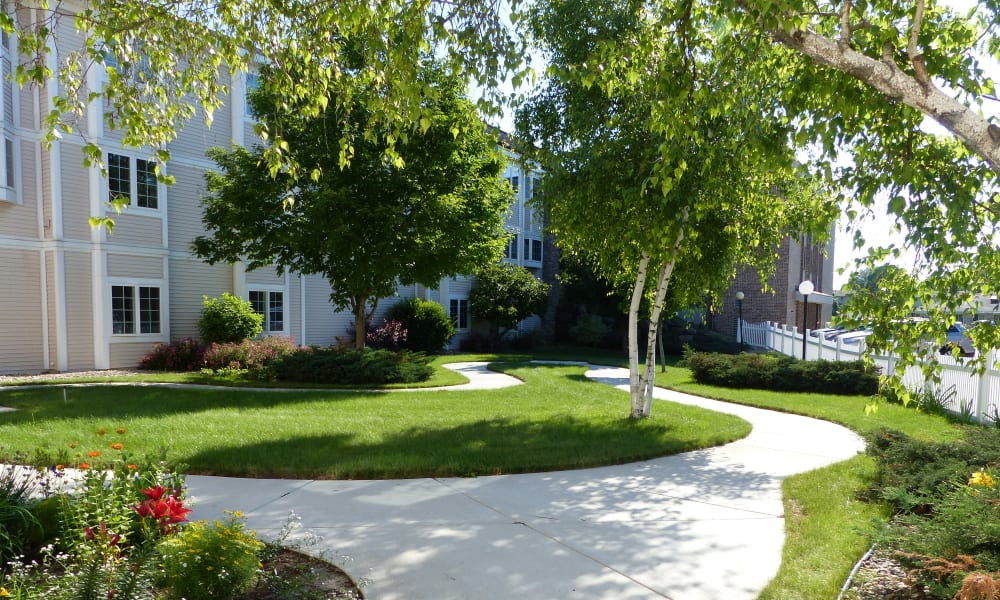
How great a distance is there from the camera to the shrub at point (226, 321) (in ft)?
57.4

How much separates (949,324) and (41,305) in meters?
18.8

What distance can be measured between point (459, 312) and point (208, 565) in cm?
2487

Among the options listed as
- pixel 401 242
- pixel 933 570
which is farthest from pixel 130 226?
pixel 933 570

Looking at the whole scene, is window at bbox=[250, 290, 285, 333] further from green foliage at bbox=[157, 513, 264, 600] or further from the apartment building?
green foliage at bbox=[157, 513, 264, 600]

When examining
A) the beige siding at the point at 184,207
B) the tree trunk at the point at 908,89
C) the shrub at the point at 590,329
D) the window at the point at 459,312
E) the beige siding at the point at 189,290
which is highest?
the beige siding at the point at 184,207

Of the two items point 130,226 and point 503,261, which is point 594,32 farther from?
point 503,261

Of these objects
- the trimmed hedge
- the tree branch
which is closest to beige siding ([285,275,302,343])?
the trimmed hedge

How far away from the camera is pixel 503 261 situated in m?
29.8

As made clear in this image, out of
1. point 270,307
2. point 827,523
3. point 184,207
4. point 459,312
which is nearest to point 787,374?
point 827,523

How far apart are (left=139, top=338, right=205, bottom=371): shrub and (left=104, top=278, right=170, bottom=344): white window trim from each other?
69cm

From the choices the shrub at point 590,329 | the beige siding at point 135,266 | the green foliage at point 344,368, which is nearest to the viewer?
the green foliage at point 344,368

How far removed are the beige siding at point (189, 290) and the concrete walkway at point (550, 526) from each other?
1372 centimetres

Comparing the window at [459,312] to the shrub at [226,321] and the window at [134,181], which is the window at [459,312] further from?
the window at [134,181]

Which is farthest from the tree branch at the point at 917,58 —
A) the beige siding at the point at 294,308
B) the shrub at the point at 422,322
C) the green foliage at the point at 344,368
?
the shrub at the point at 422,322
